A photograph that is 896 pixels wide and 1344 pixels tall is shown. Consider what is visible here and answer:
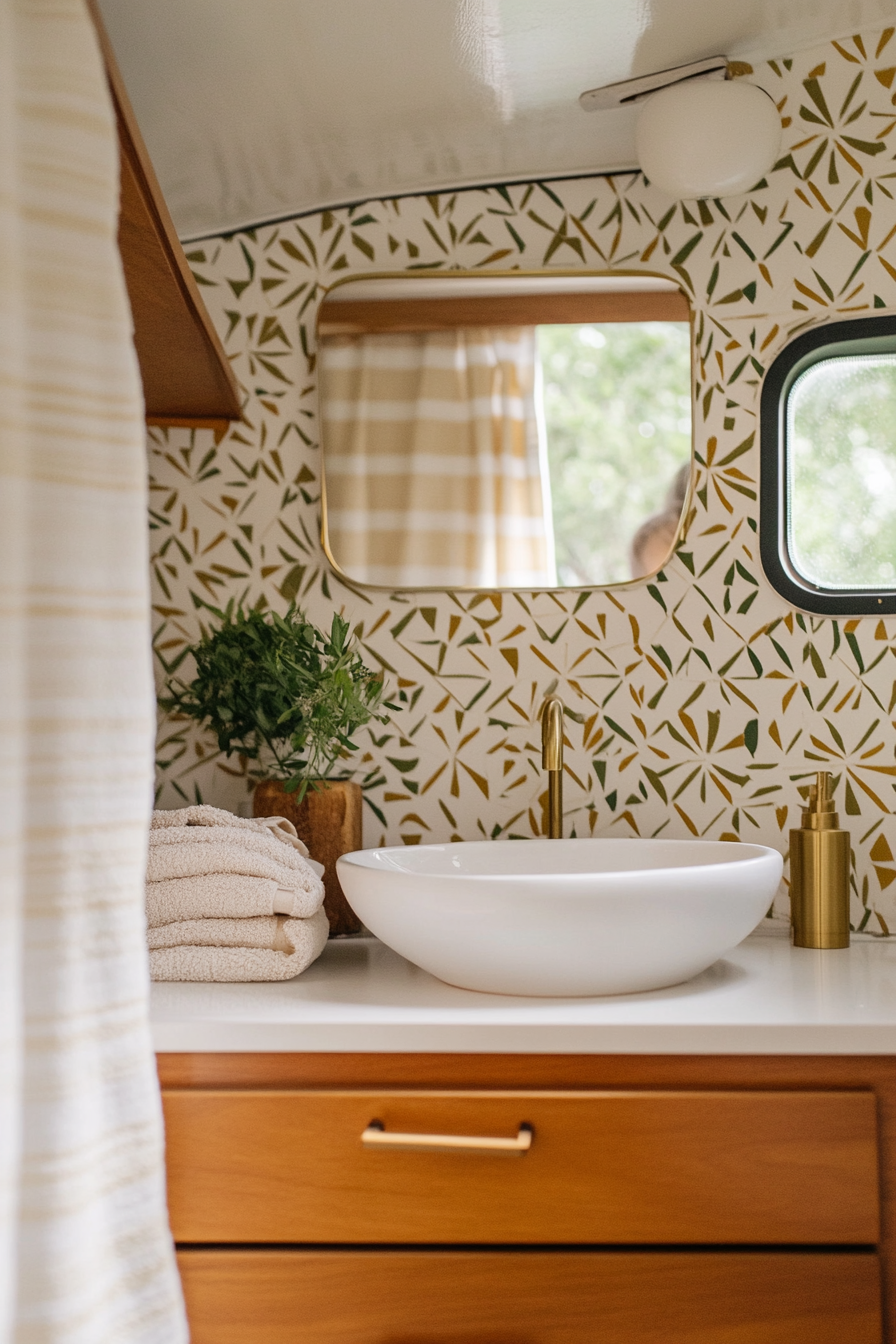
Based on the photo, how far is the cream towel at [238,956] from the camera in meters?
1.11

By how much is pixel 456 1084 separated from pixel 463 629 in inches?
28.6

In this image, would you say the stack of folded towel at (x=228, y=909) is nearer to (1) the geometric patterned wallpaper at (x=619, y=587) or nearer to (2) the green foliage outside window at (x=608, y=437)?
(1) the geometric patterned wallpaper at (x=619, y=587)

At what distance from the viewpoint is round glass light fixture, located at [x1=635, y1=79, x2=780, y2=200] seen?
4.46 feet

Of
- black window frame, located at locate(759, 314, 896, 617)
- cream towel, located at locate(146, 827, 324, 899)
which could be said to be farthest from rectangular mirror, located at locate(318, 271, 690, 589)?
cream towel, located at locate(146, 827, 324, 899)

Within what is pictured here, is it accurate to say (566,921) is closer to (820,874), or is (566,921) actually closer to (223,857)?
(223,857)

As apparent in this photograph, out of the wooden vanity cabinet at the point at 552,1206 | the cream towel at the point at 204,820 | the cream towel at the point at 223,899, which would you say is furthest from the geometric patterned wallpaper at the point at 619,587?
the wooden vanity cabinet at the point at 552,1206

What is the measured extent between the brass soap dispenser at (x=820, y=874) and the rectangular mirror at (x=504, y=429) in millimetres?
419

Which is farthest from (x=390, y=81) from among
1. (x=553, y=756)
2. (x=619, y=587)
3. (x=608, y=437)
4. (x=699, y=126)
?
(x=553, y=756)

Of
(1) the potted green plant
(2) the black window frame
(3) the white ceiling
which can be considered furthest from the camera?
(2) the black window frame

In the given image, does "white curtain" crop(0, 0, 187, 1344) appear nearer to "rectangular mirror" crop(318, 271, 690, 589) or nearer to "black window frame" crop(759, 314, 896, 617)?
"rectangular mirror" crop(318, 271, 690, 589)

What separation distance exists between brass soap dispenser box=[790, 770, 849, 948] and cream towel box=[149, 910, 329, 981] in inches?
24.8

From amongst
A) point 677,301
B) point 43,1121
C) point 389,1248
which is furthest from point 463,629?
point 43,1121

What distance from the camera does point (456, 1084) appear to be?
933mm

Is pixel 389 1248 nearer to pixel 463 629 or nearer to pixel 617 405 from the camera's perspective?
pixel 463 629
